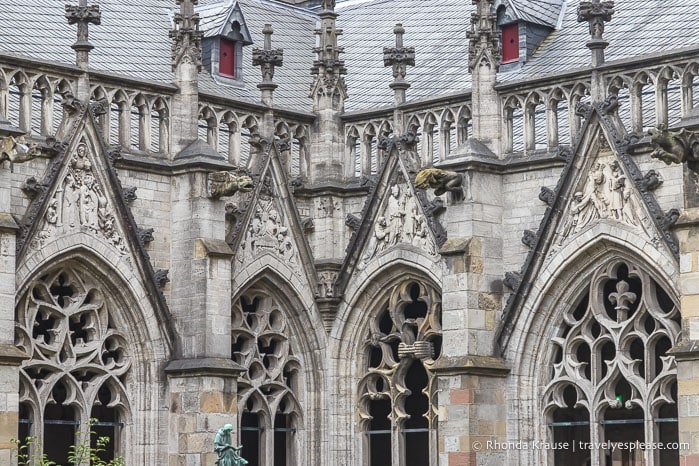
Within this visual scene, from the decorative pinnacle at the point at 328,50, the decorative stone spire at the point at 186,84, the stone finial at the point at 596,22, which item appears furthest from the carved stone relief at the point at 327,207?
the stone finial at the point at 596,22

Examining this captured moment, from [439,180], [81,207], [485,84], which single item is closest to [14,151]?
[81,207]

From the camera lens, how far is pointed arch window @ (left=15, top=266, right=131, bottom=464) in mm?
32844

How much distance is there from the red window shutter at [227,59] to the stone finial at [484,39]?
529cm

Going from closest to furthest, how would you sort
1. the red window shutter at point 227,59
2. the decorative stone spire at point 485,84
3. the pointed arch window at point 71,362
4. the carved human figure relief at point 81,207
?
the pointed arch window at point 71,362 < the carved human figure relief at point 81,207 < the decorative stone spire at point 485,84 < the red window shutter at point 227,59

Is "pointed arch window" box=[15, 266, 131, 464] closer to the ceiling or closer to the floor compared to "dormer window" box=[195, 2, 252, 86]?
closer to the floor

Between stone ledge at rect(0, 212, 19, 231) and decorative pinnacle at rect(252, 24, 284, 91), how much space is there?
20.0 ft

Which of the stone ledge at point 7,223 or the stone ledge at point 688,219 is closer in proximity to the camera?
the stone ledge at point 688,219

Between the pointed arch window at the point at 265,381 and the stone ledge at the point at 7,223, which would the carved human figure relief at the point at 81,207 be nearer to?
the stone ledge at the point at 7,223

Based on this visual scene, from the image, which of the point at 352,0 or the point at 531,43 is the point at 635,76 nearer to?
the point at 531,43

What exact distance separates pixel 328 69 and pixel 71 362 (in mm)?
7113

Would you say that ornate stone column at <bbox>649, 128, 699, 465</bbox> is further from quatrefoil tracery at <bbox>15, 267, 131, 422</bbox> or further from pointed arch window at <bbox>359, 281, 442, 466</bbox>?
quatrefoil tracery at <bbox>15, 267, 131, 422</bbox>

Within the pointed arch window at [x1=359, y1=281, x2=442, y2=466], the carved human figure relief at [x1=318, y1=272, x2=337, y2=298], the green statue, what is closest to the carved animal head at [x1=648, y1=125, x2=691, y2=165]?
the pointed arch window at [x1=359, y1=281, x2=442, y2=466]

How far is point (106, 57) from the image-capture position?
121ft

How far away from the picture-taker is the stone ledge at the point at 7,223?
31.8 metres
